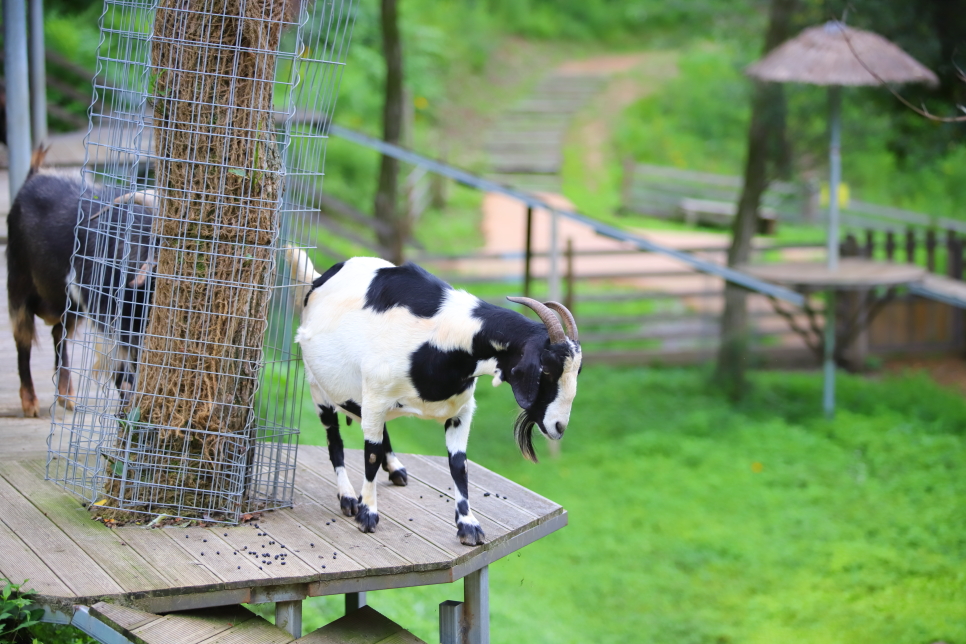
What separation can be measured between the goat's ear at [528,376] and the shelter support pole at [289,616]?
137cm

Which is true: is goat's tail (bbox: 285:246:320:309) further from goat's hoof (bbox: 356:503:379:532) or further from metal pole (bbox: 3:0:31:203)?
metal pole (bbox: 3:0:31:203)

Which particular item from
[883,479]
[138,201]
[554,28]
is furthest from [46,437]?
[554,28]

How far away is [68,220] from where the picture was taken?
18.9ft

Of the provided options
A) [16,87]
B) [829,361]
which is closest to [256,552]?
[16,87]

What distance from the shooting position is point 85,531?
4.54 m

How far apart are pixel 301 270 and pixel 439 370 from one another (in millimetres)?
1071

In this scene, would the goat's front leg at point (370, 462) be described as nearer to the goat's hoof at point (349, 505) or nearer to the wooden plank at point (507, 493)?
the goat's hoof at point (349, 505)

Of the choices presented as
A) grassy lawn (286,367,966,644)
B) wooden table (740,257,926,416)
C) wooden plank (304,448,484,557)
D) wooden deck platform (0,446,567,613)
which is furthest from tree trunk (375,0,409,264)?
wooden deck platform (0,446,567,613)

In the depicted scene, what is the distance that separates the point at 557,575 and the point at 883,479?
3.59 metres

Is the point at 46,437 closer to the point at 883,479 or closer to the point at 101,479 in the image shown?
the point at 101,479

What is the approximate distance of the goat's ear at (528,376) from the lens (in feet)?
13.6

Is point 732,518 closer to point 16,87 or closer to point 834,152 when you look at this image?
point 834,152

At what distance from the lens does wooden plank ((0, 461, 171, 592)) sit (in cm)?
411

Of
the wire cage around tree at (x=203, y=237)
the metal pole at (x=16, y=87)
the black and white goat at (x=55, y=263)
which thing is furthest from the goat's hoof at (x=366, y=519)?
the metal pole at (x=16, y=87)
